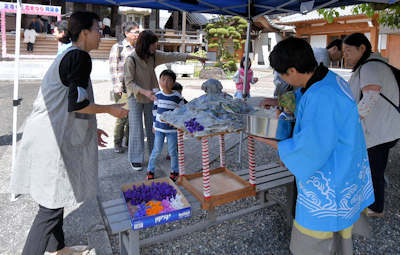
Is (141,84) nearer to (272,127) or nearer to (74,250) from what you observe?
(74,250)

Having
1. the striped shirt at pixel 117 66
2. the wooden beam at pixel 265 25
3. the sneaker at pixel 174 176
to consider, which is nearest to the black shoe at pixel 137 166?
the sneaker at pixel 174 176

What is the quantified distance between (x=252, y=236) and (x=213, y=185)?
0.60 metres

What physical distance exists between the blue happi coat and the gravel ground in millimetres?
1051

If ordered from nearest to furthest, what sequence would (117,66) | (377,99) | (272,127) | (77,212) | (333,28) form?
(272,127), (377,99), (77,212), (117,66), (333,28)

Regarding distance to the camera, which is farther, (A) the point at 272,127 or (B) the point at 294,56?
(A) the point at 272,127

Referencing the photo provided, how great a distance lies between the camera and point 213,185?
109 inches

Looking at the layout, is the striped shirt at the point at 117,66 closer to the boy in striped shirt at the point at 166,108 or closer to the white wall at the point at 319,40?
the boy in striped shirt at the point at 166,108

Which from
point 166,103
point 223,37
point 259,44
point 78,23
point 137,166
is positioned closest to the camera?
point 78,23

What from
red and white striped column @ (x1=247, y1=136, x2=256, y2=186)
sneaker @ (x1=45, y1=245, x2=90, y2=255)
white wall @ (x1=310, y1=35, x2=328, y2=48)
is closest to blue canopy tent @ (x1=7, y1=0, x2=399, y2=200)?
red and white striped column @ (x1=247, y1=136, x2=256, y2=186)

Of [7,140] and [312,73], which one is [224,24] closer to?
[7,140]

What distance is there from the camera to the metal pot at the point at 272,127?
5.88 ft

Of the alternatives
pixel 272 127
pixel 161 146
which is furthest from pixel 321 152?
pixel 161 146

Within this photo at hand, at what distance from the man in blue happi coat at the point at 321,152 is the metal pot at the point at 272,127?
69 mm

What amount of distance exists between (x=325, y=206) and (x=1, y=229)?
2741mm
